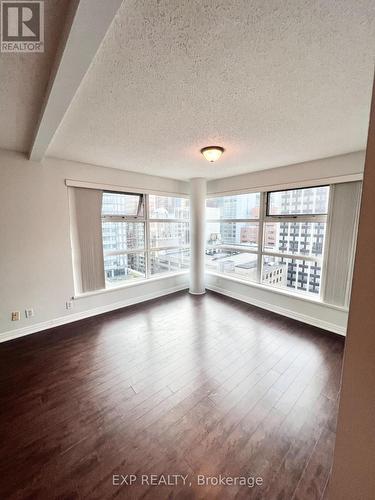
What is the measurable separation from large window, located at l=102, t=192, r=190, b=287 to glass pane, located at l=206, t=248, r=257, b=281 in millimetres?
648

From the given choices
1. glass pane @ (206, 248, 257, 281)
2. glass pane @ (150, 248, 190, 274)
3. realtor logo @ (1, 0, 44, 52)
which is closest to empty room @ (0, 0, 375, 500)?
realtor logo @ (1, 0, 44, 52)

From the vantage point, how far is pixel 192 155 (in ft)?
9.04

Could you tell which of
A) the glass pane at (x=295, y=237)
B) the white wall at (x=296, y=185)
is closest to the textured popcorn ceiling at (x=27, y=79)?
the white wall at (x=296, y=185)

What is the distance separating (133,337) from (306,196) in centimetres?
A: 340

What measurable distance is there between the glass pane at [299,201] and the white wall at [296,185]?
167mm

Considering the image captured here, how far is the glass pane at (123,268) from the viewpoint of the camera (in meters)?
3.68

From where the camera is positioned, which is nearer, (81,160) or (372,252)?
(372,252)

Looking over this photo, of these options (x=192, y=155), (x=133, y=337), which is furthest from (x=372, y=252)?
(x=133, y=337)

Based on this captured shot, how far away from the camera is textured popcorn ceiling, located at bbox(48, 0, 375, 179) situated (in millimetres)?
926

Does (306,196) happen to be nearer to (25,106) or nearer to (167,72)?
(167,72)

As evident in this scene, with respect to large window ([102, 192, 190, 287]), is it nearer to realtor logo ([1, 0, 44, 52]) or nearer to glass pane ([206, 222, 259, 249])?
glass pane ([206, 222, 259, 249])

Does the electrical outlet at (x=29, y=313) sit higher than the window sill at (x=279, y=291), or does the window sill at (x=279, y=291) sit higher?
the window sill at (x=279, y=291)

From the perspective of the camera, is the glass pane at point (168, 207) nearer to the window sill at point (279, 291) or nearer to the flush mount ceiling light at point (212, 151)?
the window sill at point (279, 291)

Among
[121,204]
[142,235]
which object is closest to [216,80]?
[121,204]
